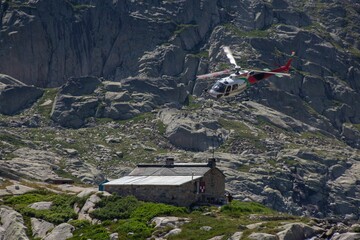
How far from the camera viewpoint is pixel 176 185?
11406 cm

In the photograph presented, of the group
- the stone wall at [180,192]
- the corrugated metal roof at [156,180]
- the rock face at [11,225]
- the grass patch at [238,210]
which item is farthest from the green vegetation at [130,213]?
the rock face at [11,225]

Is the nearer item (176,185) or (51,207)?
(176,185)

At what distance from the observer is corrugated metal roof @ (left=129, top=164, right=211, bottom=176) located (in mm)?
121144

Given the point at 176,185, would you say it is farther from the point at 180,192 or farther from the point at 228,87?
the point at 228,87

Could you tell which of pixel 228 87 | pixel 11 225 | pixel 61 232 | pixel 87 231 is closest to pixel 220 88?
pixel 228 87

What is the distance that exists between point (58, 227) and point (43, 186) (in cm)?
3470

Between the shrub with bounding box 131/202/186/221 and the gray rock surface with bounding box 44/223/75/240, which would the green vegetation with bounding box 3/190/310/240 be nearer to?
the shrub with bounding box 131/202/186/221

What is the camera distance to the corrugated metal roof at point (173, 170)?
4769 inches

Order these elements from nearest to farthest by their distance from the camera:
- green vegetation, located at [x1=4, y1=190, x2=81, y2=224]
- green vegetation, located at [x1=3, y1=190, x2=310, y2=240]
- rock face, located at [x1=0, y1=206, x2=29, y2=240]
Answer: green vegetation, located at [x1=3, y1=190, x2=310, y2=240]
rock face, located at [x1=0, y1=206, x2=29, y2=240]
green vegetation, located at [x1=4, y1=190, x2=81, y2=224]

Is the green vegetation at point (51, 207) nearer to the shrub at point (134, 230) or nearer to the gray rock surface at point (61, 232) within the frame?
the gray rock surface at point (61, 232)

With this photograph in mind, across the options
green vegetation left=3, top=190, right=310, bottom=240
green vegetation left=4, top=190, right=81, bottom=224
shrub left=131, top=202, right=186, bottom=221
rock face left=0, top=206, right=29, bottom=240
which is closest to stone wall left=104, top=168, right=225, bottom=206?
green vegetation left=3, top=190, right=310, bottom=240

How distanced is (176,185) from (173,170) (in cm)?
1127

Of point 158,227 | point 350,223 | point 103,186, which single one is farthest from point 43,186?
point 350,223

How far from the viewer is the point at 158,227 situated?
4013 inches
